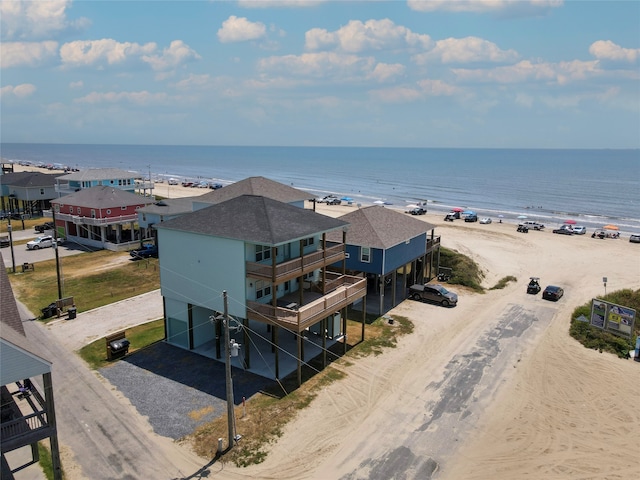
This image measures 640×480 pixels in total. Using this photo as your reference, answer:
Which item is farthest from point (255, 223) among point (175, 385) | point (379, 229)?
point (379, 229)

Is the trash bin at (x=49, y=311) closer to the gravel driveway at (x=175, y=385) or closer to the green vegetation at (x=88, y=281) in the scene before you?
the green vegetation at (x=88, y=281)

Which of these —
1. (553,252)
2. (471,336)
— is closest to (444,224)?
(553,252)

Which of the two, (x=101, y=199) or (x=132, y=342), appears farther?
(x=101, y=199)

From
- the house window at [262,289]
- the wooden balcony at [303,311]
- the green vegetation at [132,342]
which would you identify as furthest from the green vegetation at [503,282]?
the green vegetation at [132,342]

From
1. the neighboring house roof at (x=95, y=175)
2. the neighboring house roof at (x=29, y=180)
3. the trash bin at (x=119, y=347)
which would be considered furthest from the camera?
the neighboring house roof at (x=95, y=175)

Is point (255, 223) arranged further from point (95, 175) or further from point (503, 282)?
point (95, 175)

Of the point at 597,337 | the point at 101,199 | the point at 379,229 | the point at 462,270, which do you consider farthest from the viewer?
the point at 101,199

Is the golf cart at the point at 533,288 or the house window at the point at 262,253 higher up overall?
the house window at the point at 262,253
